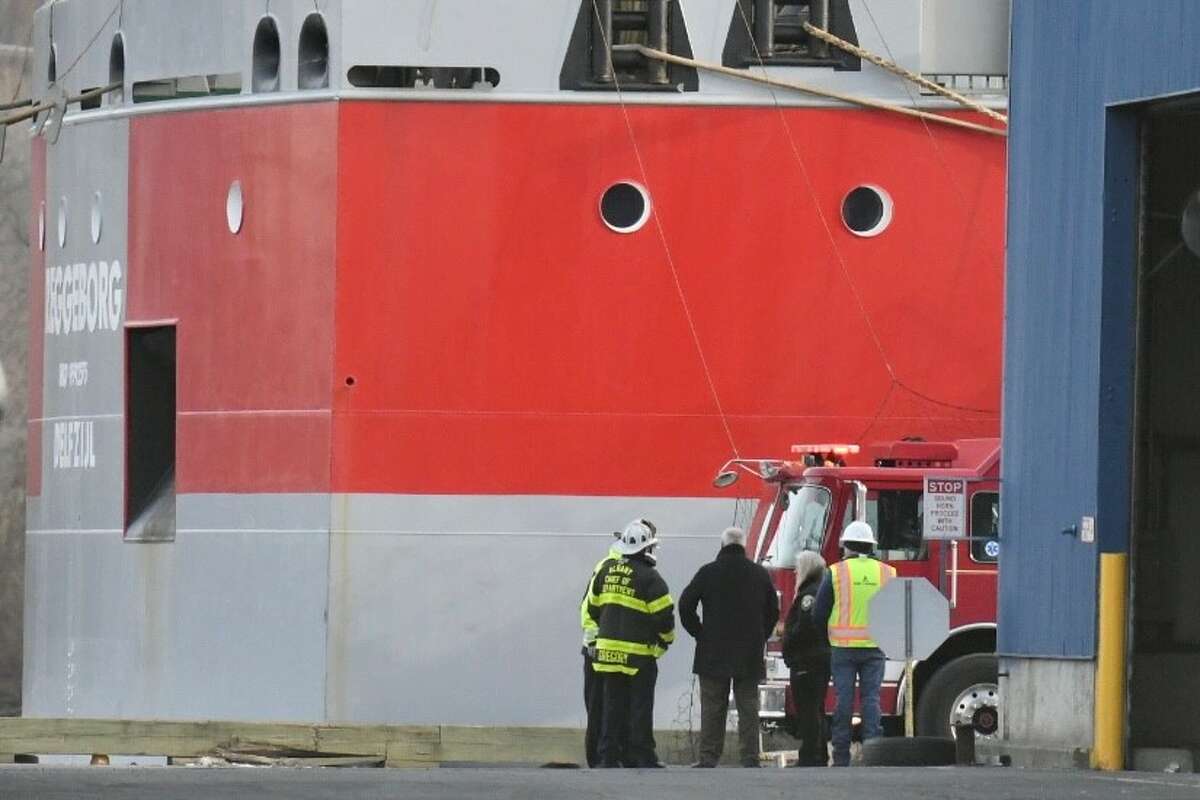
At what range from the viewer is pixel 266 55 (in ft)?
80.5

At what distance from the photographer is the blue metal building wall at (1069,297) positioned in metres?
15.9

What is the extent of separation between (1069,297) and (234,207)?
1009 centimetres

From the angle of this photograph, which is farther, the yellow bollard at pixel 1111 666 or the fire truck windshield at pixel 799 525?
the fire truck windshield at pixel 799 525

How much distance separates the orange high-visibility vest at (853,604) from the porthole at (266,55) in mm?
8168

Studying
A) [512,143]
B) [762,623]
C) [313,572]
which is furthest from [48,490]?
[762,623]

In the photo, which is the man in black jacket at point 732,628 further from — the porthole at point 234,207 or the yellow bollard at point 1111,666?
the porthole at point 234,207

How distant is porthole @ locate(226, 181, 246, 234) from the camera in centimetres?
2430

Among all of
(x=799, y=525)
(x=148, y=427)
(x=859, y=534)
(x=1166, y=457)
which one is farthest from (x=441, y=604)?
(x=1166, y=457)

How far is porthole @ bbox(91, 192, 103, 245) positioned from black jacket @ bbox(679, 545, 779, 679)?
986cm

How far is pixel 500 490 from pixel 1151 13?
928cm

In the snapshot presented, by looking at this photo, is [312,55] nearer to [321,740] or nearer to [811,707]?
[321,740]

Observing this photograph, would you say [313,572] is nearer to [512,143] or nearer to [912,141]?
[512,143]

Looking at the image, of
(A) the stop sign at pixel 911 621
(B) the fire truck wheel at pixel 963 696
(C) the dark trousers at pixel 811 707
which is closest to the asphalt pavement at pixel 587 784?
(A) the stop sign at pixel 911 621

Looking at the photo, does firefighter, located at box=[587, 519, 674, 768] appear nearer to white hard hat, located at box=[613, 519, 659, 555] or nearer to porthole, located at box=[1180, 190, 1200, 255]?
white hard hat, located at box=[613, 519, 659, 555]
